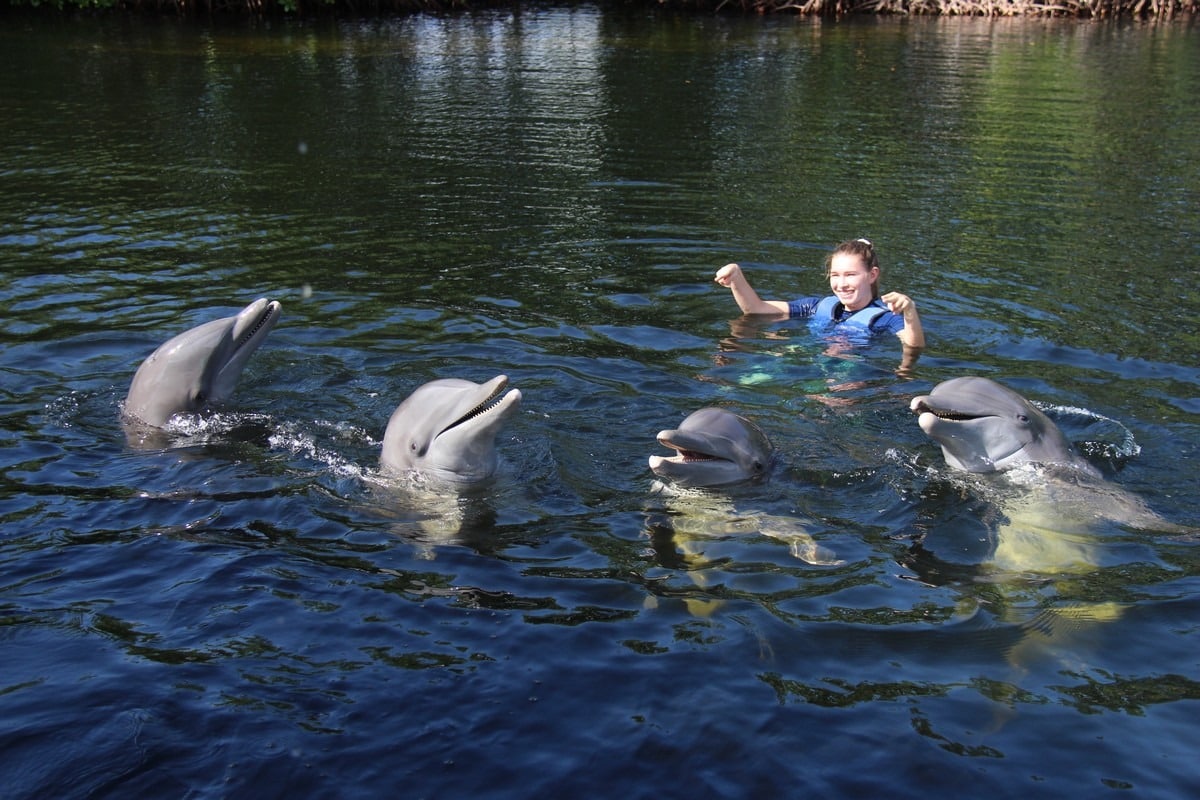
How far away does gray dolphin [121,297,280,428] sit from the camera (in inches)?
278

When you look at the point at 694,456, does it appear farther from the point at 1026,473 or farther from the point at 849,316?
the point at 849,316

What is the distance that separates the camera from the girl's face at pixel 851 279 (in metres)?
A: 8.93

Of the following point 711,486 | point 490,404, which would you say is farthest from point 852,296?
point 490,404

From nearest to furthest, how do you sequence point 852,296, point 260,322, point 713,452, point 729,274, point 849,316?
point 713,452 → point 260,322 → point 729,274 → point 852,296 → point 849,316

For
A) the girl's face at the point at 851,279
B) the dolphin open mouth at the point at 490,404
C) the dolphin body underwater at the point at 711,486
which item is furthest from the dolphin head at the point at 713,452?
the girl's face at the point at 851,279

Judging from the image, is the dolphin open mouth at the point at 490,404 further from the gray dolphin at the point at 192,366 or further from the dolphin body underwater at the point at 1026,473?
the dolphin body underwater at the point at 1026,473

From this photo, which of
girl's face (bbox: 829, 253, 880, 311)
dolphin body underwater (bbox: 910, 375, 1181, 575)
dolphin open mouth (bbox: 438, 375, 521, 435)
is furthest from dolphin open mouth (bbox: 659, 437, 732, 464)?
girl's face (bbox: 829, 253, 880, 311)

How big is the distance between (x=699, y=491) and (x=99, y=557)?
2.95 metres

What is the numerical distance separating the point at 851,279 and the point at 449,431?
423cm

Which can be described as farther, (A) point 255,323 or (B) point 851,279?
(B) point 851,279

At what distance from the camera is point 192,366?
278 inches

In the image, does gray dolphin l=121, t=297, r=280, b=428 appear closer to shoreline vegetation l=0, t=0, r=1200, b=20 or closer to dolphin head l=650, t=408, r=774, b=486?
dolphin head l=650, t=408, r=774, b=486

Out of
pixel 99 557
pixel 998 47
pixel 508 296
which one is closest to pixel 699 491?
pixel 99 557

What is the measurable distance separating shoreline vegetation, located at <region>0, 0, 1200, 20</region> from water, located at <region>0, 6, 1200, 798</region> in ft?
57.0
